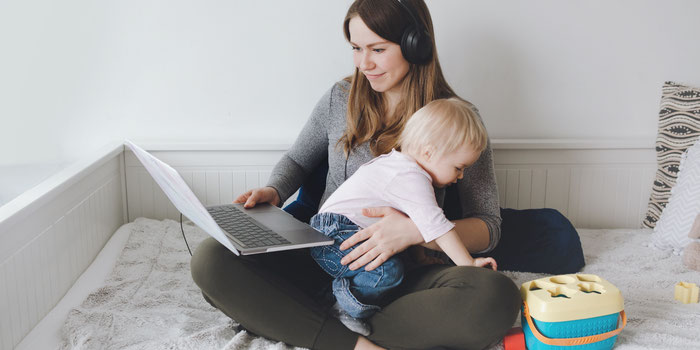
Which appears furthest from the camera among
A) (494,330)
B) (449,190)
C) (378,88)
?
(449,190)

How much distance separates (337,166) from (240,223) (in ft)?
1.16

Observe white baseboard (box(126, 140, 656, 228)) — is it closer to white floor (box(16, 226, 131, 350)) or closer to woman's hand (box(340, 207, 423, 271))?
white floor (box(16, 226, 131, 350))

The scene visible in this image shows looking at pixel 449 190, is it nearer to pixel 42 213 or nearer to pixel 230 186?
pixel 230 186

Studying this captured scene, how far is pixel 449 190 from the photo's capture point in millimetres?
1778

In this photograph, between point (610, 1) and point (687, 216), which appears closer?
point (687, 216)

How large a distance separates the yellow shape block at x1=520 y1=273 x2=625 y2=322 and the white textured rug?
13cm

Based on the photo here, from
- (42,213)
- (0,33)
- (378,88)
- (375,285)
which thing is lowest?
(375,285)

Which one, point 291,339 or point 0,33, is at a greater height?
point 0,33

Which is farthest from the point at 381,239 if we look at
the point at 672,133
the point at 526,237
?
the point at 672,133

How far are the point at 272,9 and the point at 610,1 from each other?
109cm

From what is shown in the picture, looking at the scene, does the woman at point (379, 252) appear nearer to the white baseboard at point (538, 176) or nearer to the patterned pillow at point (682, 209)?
the white baseboard at point (538, 176)

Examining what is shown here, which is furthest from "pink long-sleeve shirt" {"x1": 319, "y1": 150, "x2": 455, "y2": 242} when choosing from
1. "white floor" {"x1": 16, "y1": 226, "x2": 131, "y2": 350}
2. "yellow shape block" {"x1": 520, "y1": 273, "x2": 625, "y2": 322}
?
"white floor" {"x1": 16, "y1": 226, "x2": 131, "y2": 350}

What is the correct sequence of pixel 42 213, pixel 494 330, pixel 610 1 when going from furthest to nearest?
pixel 610 1 → pixel 42 213 → pixel 494 330

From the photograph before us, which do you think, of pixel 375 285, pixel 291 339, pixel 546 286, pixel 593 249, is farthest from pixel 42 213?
pixel 593 249
